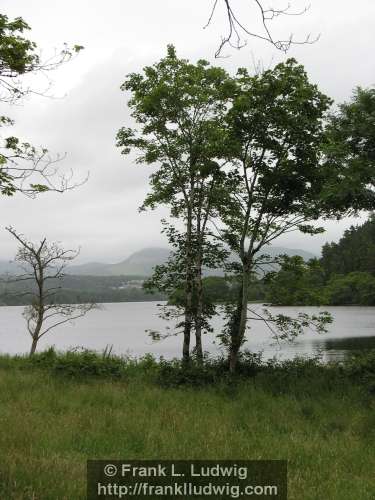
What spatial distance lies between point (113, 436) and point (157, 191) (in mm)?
10922

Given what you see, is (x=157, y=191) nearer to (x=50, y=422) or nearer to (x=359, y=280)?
(x=50, y=422)

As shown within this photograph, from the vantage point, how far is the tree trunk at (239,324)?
15.7m

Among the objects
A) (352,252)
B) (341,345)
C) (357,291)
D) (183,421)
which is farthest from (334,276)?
(183,421)

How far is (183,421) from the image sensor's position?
906cm

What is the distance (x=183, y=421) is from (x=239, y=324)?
7182 millimetres

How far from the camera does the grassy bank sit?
5.85 metres

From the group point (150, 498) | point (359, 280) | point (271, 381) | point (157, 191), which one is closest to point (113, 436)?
point (150, 498)

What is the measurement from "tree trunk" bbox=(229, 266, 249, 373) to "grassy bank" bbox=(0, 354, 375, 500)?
0.66 metres

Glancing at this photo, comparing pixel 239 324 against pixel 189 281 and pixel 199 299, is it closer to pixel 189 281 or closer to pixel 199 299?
pixel 199 299

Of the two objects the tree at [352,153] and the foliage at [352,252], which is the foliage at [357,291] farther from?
the tree at [352,153]

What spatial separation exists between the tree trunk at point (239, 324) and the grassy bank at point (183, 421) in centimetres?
66

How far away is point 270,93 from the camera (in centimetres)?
1504

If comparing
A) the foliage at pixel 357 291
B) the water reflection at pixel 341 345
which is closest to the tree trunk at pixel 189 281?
the water reflection at pixel 341 345

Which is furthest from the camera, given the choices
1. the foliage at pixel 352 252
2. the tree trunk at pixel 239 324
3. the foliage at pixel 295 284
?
the foliage at pixel 352 252
